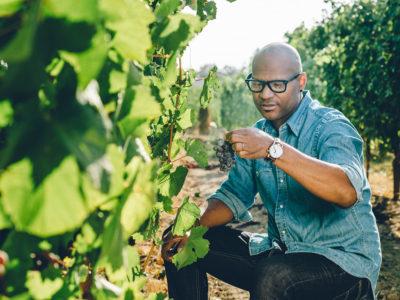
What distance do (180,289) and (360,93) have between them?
6.03m

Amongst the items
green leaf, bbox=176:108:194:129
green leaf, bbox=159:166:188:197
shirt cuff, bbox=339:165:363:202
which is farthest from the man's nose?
green leaf, bbox=159:166:188:197

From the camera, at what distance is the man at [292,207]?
156 centimetres

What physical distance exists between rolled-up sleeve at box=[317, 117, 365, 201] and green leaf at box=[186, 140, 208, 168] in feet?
2.22

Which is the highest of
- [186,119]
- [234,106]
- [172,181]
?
[186,119]

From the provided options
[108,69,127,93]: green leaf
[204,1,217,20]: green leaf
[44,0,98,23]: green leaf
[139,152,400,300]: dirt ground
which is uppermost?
[44,0,98,23]: green leaf

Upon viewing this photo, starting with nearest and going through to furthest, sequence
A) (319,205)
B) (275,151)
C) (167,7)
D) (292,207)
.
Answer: (167,7) → (275,151) → (319,205) → (292,207)

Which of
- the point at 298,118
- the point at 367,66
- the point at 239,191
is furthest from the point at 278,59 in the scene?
the point at 367,66

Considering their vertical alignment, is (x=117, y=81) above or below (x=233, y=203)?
above

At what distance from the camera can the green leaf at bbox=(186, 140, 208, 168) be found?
55.5 inches

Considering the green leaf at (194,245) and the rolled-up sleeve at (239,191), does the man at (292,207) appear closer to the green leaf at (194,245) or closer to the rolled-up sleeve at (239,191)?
the rolled-up sleeve at (239,191)

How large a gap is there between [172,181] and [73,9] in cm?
89

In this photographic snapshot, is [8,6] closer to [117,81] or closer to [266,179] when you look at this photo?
[117,81]

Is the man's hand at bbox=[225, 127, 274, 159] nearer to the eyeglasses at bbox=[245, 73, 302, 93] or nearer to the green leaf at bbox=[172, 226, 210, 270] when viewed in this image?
the green leaf at bbox=[172, 226, 210, 270]

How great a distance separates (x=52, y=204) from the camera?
44cm
